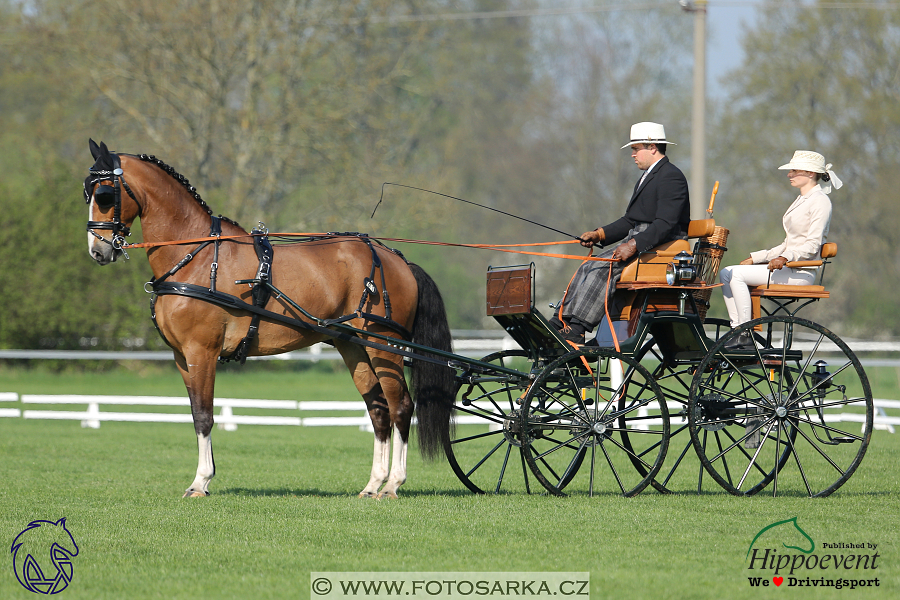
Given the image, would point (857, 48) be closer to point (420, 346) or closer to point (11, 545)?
point (420, 346)

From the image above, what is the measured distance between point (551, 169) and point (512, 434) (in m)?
27.3

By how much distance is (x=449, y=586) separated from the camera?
187 inches

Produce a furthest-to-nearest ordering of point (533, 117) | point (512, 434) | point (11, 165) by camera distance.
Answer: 1. point (533, 117)
2. point (11, 165)
3. point (512, 434)

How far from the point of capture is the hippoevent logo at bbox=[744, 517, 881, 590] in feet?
16.0

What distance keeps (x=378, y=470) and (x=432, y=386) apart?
2.61 ft

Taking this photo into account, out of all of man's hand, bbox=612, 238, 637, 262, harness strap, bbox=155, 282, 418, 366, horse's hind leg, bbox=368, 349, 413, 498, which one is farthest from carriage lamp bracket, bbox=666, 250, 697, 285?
horse's hind leg, bbox=368, 349, 413, 498

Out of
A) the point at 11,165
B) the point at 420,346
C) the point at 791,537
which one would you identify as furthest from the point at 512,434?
the point at 11,165

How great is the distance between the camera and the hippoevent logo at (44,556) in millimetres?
4875

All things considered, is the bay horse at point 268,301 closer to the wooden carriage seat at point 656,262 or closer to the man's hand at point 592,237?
the man's hand at point 592,237

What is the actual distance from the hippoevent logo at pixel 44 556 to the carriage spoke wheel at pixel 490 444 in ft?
9.29

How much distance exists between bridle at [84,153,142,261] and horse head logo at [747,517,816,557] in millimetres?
4773

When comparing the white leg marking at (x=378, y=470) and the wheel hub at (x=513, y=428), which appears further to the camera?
the white leg marking at (x=378, y=470)

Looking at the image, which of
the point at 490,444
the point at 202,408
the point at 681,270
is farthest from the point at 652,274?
the point at 490,444

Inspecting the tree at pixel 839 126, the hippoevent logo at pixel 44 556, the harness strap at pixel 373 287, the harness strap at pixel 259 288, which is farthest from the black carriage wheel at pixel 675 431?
the tree at pixel 839 126
